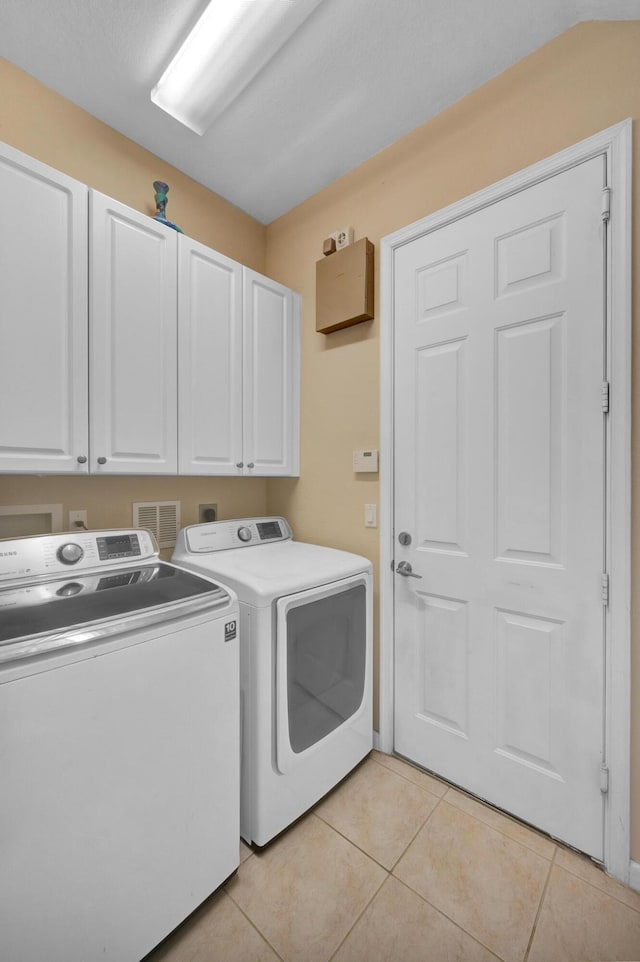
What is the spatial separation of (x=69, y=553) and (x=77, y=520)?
280mm

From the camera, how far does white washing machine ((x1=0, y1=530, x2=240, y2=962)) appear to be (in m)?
0.86

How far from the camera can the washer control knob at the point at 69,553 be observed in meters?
1.39

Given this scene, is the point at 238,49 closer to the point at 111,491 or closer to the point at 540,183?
the point at 540,183

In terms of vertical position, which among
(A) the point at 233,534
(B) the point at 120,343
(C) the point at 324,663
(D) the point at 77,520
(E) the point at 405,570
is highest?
(B) the point at 120,343

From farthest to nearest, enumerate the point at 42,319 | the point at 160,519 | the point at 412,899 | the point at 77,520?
1. the point at 160,519
2. the point at 77,520
3. the point at 42,319
4. the point at 412,899

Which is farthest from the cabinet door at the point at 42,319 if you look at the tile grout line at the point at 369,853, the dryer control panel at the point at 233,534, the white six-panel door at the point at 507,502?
the tile grout line at the point at 369,853

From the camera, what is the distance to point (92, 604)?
1112 millimetres

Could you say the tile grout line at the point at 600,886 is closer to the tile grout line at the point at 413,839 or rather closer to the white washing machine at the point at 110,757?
the tile grout line at the point at 413,839

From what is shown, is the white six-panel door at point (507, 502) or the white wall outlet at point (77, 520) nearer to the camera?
the white six-panel door at point (507, 502)

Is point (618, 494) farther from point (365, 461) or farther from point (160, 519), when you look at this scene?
point (160, 519)

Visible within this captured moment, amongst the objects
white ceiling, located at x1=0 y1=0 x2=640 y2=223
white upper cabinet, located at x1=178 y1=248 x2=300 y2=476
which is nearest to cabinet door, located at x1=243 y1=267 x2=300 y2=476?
white upper cabinet, located at x1=178 y1=248 x2=300 y2=476

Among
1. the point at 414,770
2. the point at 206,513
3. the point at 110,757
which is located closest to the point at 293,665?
the point at 110,757

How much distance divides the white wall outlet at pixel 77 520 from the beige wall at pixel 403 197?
1.03 meters

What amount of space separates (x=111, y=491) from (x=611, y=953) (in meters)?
2.23
